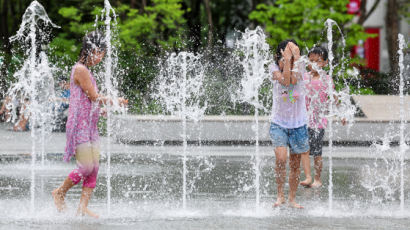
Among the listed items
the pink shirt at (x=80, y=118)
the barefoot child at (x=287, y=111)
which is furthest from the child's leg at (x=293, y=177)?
the pink shirt at (x=80, y=118)

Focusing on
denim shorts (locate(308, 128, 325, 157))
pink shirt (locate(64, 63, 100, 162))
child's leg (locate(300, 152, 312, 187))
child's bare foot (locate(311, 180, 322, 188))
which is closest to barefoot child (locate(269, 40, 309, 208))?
child's leg (locate(300, 152, 312, 187))

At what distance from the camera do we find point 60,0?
98.7 feet

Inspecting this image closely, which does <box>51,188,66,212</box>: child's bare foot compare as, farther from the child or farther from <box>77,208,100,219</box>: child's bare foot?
the child

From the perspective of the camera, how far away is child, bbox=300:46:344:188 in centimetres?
938

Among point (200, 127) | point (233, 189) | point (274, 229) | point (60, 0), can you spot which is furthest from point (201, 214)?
point (60, 0)

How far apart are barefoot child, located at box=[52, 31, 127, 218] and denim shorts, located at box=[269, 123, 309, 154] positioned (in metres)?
1.78

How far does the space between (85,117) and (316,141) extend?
353 cm

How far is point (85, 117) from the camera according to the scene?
24.0ft

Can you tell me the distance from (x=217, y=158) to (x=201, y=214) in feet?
18.3

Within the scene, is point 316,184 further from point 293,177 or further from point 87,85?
point 87,85

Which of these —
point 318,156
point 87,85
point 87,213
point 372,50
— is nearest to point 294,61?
point 87,85

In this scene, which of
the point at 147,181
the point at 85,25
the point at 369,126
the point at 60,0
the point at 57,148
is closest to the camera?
the point at 147,181

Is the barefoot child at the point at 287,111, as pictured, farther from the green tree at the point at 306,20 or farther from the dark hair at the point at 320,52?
the green tree at the point at 306,20

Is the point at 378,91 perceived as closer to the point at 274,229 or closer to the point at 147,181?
the point at 147,181
